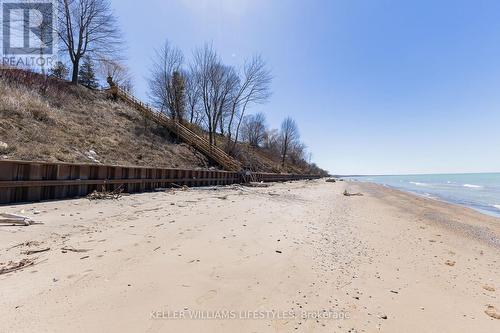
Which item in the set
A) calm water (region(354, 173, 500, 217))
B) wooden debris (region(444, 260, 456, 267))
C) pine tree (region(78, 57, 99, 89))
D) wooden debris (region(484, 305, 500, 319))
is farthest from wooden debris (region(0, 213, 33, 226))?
pine tree (region(78, 57, 99, 89))

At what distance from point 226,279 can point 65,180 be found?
23.1 ft

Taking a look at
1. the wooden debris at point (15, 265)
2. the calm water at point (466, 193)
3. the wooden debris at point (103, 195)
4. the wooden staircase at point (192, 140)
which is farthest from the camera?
the wooden staircase at point (192, 140)

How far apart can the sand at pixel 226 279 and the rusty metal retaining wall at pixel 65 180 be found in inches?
35.1

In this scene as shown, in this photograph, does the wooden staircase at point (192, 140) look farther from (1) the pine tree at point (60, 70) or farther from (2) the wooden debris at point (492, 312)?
(2) the wooden debris at point (492, 312)

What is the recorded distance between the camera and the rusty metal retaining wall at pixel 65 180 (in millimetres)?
6764

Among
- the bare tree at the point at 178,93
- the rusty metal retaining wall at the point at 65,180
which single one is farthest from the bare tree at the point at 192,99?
the rusty metal retaining wall at the point at 65,180

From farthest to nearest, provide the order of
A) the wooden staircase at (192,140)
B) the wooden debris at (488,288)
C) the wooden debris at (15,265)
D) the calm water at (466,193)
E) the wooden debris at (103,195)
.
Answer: the wooden staircase at (192,140) < the calm water at (466,193) < the wooden debris at (103,195) < the wooden debris at (488,288) < the wooden debris at (15,265)

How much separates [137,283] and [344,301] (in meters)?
2.47

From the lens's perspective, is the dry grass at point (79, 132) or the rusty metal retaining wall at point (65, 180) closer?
the rusty metal retaining wall at point (65, 180)

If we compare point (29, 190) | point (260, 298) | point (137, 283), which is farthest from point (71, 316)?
point (29, 190)

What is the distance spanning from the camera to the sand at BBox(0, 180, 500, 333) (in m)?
2.65

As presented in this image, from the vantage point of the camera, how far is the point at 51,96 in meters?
17.2

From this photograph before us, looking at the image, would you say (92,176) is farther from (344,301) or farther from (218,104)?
(218,104)

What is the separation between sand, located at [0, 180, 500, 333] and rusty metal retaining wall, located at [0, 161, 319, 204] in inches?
35.1
